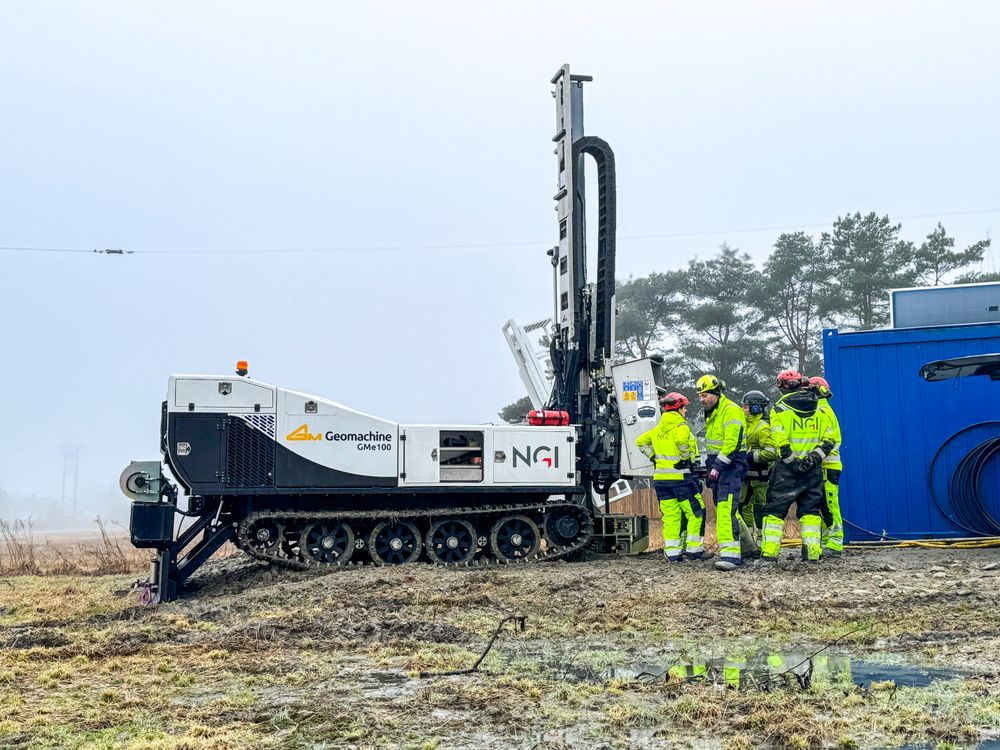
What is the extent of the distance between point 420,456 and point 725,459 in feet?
12.2

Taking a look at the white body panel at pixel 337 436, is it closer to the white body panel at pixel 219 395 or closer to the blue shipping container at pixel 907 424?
the white body panel at pixel 219 395

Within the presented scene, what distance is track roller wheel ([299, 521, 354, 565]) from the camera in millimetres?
12617

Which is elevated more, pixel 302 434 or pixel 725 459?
pixel 302 434

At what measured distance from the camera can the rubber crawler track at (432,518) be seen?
1241cm

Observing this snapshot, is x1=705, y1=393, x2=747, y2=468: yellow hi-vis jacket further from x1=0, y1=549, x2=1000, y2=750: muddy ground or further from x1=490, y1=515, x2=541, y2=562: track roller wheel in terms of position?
x1=490, y1=515, x2=541, y2=562: track roller wheel

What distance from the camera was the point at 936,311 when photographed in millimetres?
15070

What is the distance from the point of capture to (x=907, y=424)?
13.8 m

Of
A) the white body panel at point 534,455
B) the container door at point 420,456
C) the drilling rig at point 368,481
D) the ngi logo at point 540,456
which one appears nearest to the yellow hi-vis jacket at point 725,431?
the drilling rig at point 368,481

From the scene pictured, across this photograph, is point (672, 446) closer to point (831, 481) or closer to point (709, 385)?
point (709, 385)

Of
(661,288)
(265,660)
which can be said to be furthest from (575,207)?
(661,288)

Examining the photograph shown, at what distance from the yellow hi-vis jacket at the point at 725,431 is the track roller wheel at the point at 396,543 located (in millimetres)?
3798

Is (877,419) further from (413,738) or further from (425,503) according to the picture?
(413,738)

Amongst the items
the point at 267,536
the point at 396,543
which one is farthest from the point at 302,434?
the point at 396,543

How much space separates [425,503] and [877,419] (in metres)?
6.17
